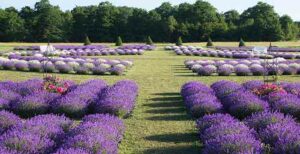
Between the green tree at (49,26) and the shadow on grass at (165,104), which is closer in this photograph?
the shadow on grass at (165,104)

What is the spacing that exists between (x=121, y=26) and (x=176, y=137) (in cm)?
7209

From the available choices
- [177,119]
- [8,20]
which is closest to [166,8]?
[8,20]

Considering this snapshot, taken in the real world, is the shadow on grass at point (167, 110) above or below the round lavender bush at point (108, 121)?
below

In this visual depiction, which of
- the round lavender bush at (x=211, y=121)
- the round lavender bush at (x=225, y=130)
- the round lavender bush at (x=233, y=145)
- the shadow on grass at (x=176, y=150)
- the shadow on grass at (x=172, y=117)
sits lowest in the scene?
the shadow on grass at (x=172, y=117)

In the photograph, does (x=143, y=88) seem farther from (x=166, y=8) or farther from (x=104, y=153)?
(x=166, y=8)

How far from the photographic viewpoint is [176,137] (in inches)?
378

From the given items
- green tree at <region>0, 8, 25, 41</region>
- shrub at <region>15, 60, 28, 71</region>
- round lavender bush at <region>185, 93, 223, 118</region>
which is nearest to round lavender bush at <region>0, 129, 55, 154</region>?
round lavender bush at <region>185, 93, 223, 118</region>

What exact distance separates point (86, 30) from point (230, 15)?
3466 centimetres

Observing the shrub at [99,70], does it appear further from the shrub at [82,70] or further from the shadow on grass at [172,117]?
the shadow on grass at [172,117]

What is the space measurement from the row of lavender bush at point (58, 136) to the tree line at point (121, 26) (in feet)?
216

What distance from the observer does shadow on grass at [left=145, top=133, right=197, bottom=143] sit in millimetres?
9305

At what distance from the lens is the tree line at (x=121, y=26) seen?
2950 inches

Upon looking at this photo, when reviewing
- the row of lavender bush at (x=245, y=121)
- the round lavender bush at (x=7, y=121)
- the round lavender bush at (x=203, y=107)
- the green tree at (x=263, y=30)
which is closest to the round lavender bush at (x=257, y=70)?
the row of lavender bush at (x=245, y=121)

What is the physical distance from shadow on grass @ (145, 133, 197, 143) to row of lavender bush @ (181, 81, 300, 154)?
0.41 metres
